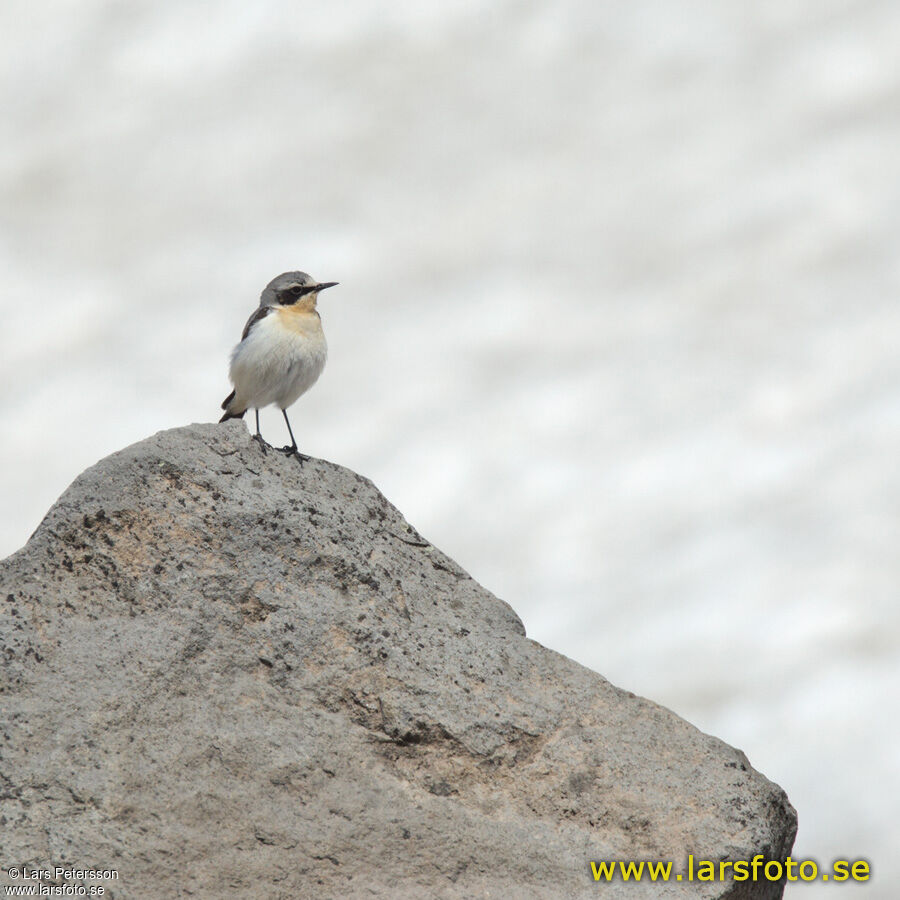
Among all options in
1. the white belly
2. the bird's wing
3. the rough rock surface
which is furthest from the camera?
the bird's wing

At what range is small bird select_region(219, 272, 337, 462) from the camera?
8.15m

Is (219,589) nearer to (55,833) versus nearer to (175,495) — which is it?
(175,495)

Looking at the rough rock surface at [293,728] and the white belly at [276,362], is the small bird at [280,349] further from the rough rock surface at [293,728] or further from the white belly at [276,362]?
the rough rock surface at [293,728]

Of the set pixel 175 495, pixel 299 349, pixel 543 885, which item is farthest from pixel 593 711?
pixel 299 349

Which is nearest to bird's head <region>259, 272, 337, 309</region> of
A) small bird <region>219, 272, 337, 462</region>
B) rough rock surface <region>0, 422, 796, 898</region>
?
small bird <region>219, 272, 337, 462</region>

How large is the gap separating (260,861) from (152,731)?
0.62 m

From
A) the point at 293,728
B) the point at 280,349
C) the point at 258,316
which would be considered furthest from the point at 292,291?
the point at 293,728

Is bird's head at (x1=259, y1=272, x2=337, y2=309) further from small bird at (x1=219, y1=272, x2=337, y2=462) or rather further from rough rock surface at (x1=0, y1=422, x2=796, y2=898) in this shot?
rough rock surface at (x1=0, y1=422, x2=796, y2=898)

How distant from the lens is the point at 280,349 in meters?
8.10

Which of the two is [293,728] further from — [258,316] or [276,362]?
[258,316]

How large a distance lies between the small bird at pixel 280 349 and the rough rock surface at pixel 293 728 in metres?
2.74

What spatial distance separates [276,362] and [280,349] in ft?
0.30

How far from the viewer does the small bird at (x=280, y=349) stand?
321 inches

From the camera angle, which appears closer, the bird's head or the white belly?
the white belly
